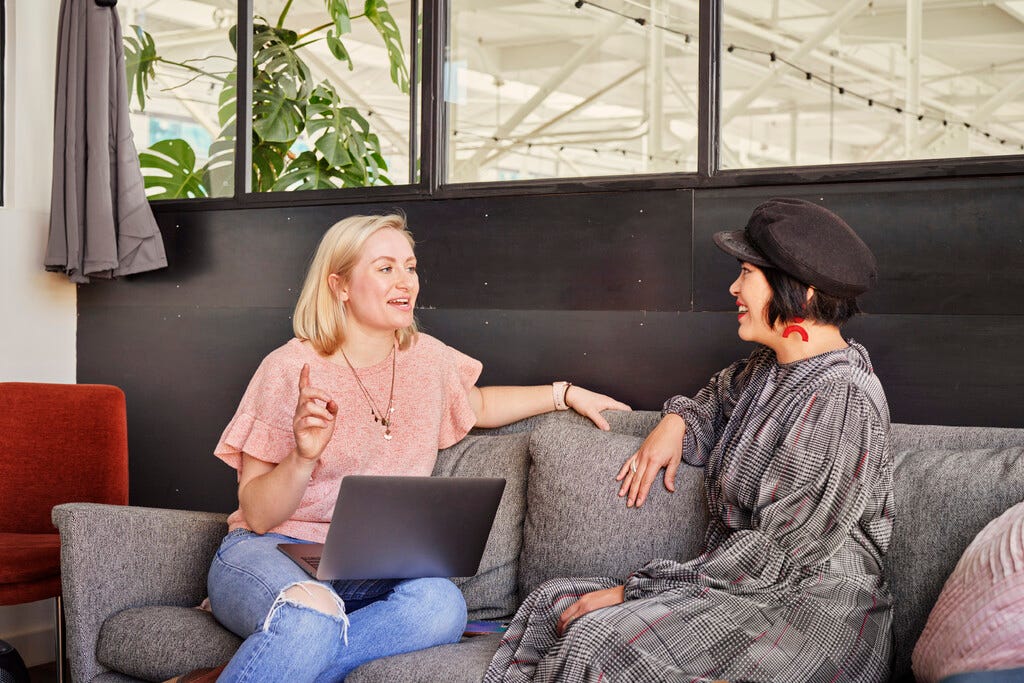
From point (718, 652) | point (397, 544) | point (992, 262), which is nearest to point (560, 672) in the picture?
point (718, 652)

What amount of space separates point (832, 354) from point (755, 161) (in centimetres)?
106

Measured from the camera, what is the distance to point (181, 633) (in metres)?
2.32

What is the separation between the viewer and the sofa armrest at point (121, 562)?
2.43m

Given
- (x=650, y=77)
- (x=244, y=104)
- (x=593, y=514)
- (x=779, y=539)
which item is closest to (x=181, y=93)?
(x=244, y=104)

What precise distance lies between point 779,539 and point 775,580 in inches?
2.8

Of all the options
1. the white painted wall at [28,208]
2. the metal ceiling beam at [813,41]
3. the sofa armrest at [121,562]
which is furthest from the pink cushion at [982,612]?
the white painted wall at [28,208]

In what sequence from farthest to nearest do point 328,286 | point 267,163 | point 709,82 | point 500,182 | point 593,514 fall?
1. point 267,163
2. point 500,182
3. point 709,82
4. point 328,286
5. point 593,514

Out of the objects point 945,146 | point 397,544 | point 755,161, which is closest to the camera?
point 397,544

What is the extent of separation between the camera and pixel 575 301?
3.05 m

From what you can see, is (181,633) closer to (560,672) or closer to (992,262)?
(560,672)

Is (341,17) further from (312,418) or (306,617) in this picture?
(306,617)

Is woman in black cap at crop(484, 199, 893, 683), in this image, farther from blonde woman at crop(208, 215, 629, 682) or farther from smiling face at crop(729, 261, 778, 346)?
blonde woman at crop(208, 215, 629, 682)

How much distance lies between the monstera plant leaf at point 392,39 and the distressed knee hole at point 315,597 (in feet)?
5.79

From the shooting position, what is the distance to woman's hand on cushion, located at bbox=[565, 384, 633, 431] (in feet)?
8.87
